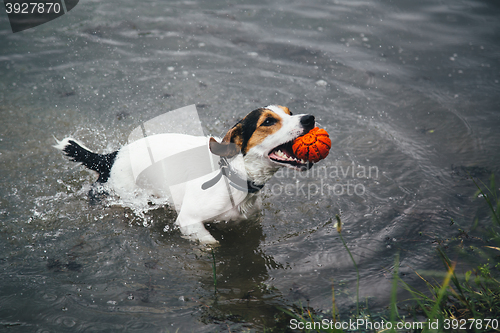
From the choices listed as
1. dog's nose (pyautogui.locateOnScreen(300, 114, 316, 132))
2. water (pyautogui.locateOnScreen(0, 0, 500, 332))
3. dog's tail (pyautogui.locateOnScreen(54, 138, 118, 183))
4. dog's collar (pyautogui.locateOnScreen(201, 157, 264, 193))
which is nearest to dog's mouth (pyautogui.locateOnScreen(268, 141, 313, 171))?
dog's nose (pyautogui.locateOnScreen(300, 114, 316, 132))

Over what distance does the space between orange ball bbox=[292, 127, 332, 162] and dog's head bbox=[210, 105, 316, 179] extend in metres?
0.05

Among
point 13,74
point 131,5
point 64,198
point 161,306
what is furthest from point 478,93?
point 13,74

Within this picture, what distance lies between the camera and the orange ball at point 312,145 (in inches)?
121

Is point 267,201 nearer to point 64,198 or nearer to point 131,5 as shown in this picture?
point 64,198

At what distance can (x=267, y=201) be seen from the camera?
4746mm

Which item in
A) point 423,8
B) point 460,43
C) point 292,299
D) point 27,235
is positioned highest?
point 423,8

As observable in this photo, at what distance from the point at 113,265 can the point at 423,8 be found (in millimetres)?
8884

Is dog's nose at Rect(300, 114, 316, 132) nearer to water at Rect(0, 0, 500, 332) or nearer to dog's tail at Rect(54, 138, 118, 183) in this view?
water at Rect(0, 0, 500, 332)

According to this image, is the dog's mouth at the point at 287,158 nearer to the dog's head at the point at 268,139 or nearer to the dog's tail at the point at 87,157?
the dog's head at the point at 268,139

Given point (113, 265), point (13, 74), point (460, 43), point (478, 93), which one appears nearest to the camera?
point (113, 265)

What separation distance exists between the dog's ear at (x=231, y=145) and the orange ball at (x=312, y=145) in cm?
54

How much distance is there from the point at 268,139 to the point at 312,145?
0.40m

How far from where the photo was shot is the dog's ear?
3332mm

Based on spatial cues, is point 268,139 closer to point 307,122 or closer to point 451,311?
point 307,122
